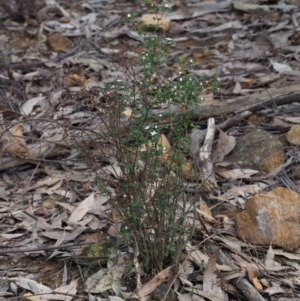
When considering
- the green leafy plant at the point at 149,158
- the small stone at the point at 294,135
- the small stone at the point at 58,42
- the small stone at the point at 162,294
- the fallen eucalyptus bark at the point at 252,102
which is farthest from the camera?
the small stone at the point at 58,42

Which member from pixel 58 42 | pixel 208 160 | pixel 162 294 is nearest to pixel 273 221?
pixel 162 294

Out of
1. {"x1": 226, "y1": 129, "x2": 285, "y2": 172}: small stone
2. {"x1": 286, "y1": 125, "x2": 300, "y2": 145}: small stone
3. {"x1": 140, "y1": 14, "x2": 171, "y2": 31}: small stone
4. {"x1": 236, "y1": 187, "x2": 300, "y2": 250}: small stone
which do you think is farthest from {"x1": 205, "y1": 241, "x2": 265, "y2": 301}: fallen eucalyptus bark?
{"x1": 140, "y1": 14, "x2": 171, "y2": 31}: small stone

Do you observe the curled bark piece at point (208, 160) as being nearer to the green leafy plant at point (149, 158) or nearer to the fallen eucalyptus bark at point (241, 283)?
the fallen eucalyptus bark at point (241, 283)

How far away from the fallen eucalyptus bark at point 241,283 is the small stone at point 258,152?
90cm

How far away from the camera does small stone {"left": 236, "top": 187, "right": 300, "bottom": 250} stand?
11.3 ft

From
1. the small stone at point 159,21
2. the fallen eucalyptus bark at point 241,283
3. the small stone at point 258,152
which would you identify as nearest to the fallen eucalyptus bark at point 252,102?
the small stone at point 258,152

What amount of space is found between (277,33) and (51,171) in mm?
3157

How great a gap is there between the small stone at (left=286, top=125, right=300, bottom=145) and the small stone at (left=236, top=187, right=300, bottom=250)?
3.06 ft

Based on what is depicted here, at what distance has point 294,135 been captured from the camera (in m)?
4.39

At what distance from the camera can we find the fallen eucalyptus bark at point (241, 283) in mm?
3186

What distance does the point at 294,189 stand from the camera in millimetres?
3959

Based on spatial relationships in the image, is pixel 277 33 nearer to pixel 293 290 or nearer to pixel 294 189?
pixel 294 189

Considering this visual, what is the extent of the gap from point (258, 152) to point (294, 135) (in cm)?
31

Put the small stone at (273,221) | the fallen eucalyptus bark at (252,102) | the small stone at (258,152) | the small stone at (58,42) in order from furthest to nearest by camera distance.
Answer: the small stone at (58,42), the fallen eucalyptus bark at (252,102), the small stone at (258,152), the small stone at (273,221)
